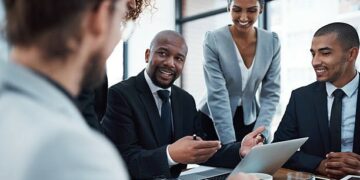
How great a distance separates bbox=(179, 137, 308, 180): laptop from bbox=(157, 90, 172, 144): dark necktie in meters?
0.32

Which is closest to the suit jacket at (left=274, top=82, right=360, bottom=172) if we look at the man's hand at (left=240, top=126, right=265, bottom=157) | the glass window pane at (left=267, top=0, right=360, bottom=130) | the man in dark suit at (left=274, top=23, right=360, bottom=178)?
the man in dark suit at (left=274, top=23, right=360, bottom=178)

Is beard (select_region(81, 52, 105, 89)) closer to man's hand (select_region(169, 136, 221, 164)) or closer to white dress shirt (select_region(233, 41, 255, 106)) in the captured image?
man's hand (select_region(169, 136, 221, 164))

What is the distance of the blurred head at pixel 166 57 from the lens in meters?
1.96

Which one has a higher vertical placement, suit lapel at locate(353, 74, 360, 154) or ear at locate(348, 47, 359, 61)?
ear at locate(348, 47, 359, 61)

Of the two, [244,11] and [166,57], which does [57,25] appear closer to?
[166,57]

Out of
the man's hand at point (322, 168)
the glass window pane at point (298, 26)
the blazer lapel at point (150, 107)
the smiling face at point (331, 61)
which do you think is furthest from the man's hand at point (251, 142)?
the glass window pane at point (298, 26)

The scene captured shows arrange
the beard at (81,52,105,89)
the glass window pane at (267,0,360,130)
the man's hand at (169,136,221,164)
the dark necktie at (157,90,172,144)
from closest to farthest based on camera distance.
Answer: the beard at (81,52,105,89) < the man's hand at (169,136,221,164) < the dark necktie at (157,90,172,144) < the glass window pane at (267,0,360,130)

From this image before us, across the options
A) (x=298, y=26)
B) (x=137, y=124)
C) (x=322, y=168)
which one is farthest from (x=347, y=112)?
(x=298, y=26)

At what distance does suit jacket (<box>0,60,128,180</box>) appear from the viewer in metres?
0.43

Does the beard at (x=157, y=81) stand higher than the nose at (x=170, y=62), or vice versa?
the nose at (x=170, y=62)

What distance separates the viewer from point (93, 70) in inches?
21.6

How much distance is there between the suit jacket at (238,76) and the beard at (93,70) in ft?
5.55

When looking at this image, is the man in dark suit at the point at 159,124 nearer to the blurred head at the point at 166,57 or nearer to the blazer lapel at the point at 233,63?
the blurred head at the point at 166,57

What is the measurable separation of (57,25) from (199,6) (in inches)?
186
